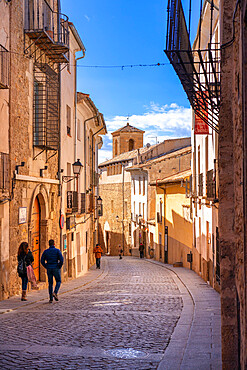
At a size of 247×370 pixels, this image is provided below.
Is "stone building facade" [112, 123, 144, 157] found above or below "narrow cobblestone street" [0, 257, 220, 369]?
above

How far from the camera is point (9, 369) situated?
5582mm

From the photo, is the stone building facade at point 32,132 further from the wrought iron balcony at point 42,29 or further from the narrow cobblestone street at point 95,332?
the narrow cobblestone street at point 95,332

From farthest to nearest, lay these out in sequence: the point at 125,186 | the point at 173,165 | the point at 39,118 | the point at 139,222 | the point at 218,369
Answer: the point at 125,186 → the point at 139,222 → the point at 173,165 → the point at 39,118 → the point at 218,369

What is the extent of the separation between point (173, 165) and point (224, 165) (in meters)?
35.3

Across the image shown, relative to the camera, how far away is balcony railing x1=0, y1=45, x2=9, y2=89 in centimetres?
1113

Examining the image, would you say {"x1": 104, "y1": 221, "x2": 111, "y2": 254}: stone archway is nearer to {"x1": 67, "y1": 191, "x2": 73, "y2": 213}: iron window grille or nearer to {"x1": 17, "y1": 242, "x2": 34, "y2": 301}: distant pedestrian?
{"x1": 67, "y1": 191, "x2": 73, "y2": 213}: iron window grille

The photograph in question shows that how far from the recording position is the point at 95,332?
7.63 metres

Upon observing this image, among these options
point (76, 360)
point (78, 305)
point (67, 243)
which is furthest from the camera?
point (67, 243)

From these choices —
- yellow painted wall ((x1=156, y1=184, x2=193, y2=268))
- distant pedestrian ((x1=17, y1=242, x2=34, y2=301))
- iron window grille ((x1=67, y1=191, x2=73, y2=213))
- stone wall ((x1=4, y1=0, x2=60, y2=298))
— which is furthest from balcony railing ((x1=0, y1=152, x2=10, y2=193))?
yellow painted wall ((x1=156, y1=184, x2=193, y2=268))

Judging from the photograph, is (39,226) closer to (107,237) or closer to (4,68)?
(4,68)

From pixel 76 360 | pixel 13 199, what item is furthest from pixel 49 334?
pixel 13 199

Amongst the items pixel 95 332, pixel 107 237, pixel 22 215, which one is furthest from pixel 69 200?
pixel 107 237

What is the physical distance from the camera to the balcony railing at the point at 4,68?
11.1m

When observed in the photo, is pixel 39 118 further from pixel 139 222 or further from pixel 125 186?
pixel 125 186
